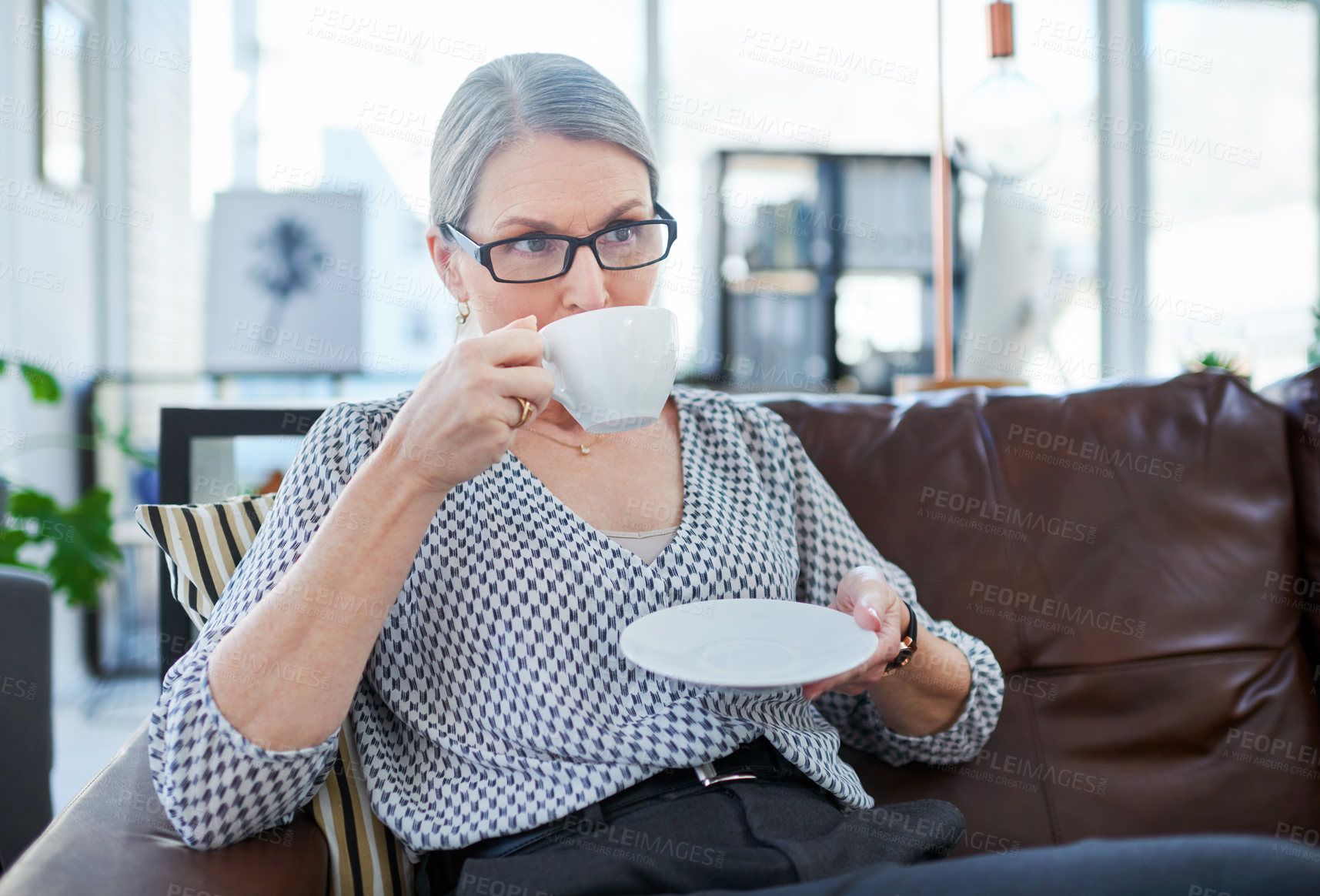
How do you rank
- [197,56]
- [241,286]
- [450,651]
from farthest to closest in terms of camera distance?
1. [197,56]
2. [241,286]
3. [450,651]

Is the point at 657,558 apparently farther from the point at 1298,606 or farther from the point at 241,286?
the point at 241,286

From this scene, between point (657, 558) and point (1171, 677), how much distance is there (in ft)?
2.46

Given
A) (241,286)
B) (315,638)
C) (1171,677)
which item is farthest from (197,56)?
(1171,677)

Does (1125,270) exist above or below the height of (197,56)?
below

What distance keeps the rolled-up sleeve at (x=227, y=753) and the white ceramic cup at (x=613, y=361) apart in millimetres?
292

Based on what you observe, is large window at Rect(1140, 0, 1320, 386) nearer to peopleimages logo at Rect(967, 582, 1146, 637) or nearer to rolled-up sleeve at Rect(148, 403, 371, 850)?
peopleimages logo at Rect(967, 582, 1146, 637)

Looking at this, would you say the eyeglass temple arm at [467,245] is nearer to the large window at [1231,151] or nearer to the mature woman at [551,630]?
the mature woman at [551,630]

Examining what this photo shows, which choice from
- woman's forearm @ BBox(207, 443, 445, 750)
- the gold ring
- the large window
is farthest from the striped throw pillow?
the large window

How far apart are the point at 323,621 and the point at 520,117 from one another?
0.61 meters

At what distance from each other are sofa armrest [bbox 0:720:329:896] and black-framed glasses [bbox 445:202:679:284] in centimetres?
61

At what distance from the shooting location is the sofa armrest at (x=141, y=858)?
72cm

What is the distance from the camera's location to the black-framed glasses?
1.04 metres

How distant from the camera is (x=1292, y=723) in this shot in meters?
1.23

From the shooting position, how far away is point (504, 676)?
0.95 metres
